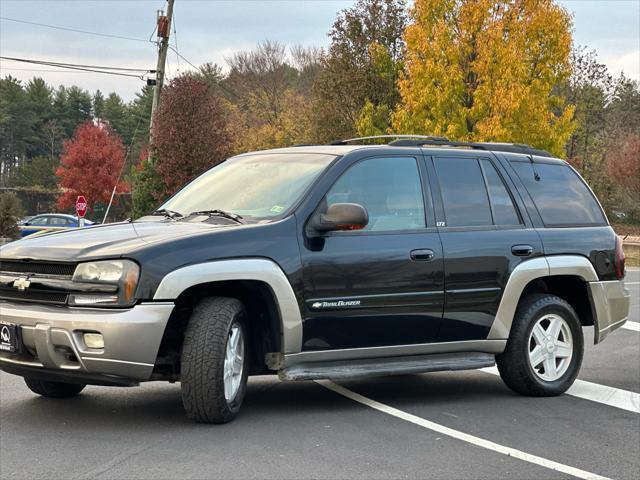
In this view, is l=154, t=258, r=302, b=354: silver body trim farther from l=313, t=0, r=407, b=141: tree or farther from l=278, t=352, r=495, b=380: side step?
l=313, t=0, r=407, b=141: tree

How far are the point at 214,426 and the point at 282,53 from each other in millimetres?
68883

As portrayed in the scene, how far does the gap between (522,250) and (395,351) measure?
1.40 meters

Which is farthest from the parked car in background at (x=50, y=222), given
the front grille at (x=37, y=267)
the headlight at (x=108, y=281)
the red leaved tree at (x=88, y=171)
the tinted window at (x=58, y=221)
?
the headlight at (x=108, y=281)

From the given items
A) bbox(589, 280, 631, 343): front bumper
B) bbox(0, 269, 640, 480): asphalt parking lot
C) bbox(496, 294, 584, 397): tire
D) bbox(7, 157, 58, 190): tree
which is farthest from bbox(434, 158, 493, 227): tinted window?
bbox(7, 157, 58, 190): tree

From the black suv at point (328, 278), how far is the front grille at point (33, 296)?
0.4 inches

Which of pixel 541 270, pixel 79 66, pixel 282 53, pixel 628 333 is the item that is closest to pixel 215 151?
pixel 79 66

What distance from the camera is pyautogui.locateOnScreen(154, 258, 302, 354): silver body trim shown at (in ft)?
18.1

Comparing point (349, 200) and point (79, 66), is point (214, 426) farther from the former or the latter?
point (79, 66)

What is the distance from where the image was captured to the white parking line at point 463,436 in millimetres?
5133

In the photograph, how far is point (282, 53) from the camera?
7281 cm

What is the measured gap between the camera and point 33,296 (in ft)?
18.8

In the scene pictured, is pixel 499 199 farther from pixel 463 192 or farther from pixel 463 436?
pixel 463 436

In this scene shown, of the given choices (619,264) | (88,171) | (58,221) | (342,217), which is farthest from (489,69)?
(88,171)

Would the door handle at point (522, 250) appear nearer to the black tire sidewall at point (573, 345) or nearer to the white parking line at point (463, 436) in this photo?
the black tire sidewall at point (573, 345)
